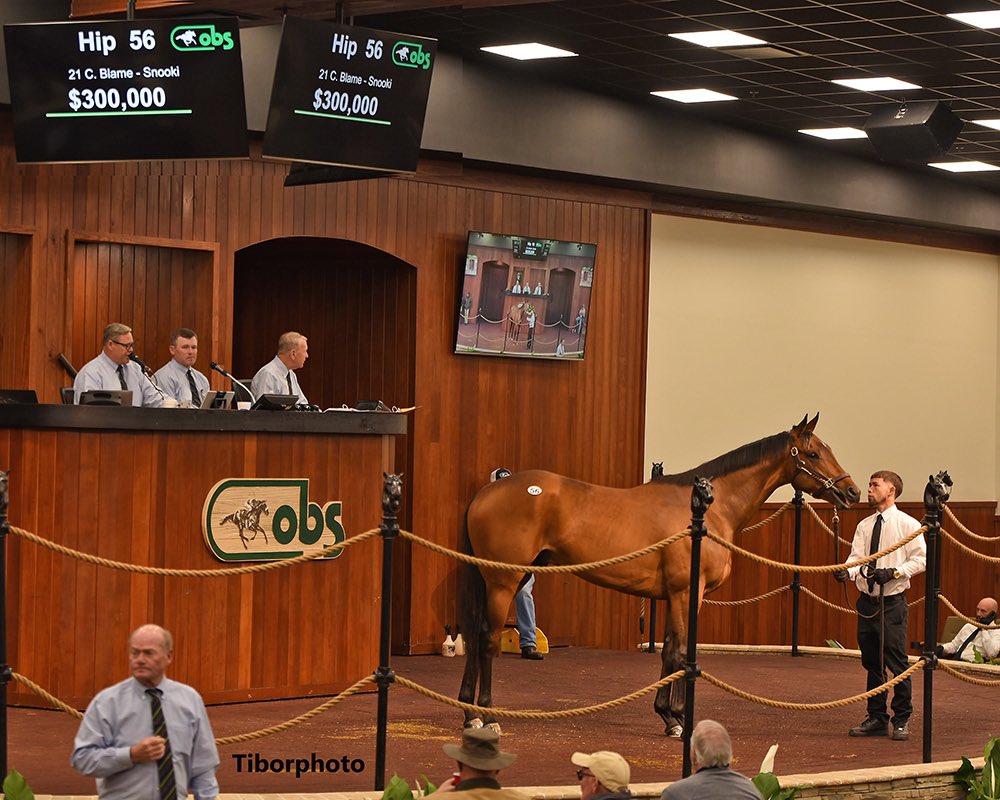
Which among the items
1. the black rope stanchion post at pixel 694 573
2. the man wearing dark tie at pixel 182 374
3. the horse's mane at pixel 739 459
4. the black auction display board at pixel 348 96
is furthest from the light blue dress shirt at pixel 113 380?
the black rope stanchion post at pixel 694 573

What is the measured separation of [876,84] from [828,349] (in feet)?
12.9

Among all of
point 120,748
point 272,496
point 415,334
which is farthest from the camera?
point 415,334

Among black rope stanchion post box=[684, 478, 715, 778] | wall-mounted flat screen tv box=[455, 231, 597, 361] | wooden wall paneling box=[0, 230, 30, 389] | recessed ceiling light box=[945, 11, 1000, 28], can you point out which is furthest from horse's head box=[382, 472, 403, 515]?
wall-mounted flat screen tv box=[455, 231, 597, 361]

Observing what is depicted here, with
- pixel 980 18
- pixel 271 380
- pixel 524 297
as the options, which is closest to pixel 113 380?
pixel 271 380

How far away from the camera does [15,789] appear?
18.2ft

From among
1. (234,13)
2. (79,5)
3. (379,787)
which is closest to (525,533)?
(379,787)

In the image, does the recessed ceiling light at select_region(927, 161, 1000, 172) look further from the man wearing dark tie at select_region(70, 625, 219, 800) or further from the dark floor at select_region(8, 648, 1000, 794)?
the man wearing dark tie at select_region(70, 625, 219, 800)

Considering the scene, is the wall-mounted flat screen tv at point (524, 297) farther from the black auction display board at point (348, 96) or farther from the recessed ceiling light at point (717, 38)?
the black auction display board at point (348, 96)

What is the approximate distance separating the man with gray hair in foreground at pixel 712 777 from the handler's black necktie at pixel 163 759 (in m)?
1.56

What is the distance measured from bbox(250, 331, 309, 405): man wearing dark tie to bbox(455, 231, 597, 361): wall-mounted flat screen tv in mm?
2446

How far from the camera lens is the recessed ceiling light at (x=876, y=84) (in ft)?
38.7

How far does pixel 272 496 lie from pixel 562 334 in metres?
4.87

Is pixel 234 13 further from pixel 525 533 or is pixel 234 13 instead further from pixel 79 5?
pixel 525 533

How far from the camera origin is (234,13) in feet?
29.2
